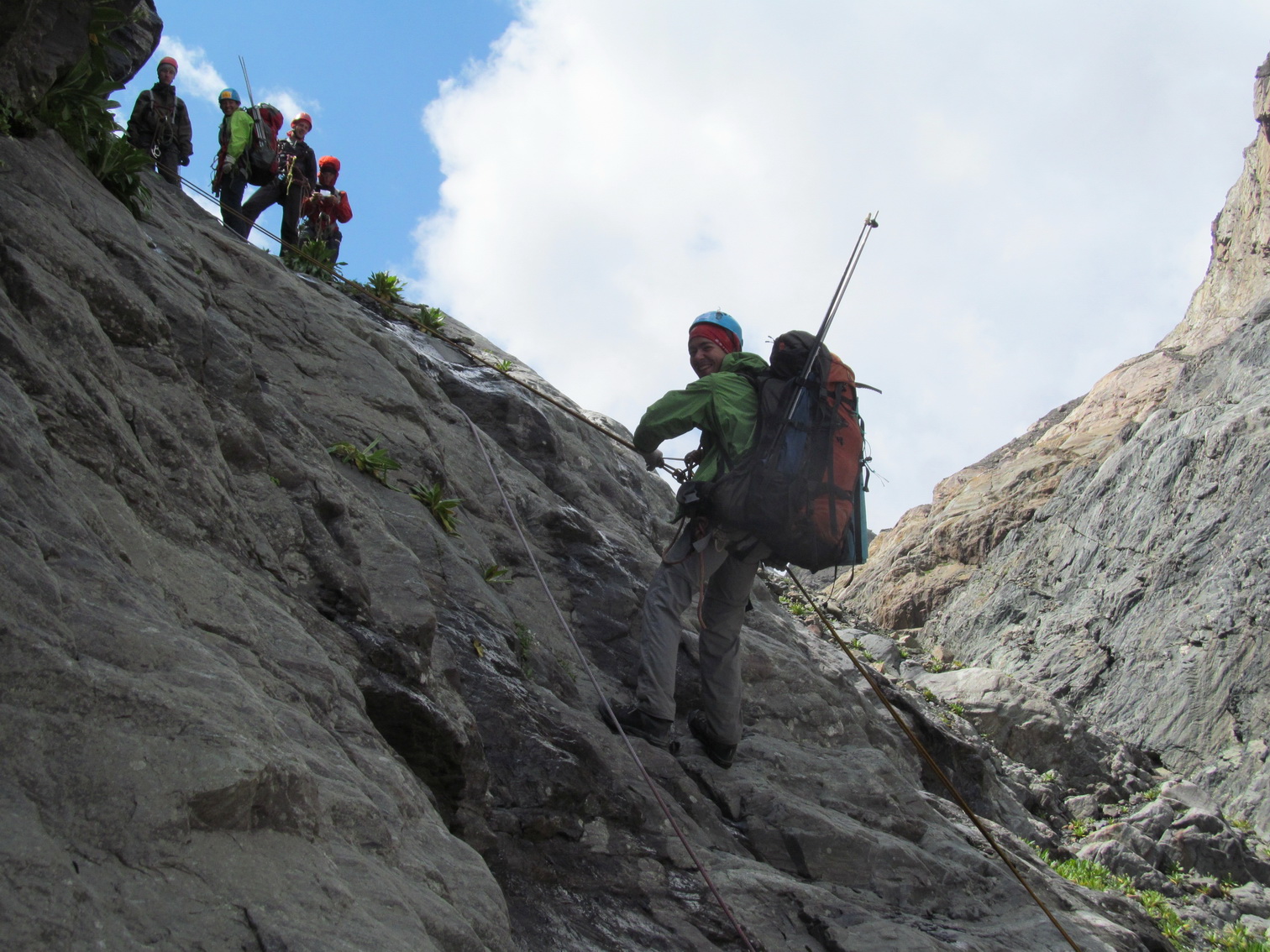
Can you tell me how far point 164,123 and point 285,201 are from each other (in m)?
1.75

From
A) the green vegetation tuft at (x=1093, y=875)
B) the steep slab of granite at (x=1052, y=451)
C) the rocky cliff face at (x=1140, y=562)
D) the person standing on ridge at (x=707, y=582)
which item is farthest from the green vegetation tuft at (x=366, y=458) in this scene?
the steep slab of granite at (x=1052, y=451)

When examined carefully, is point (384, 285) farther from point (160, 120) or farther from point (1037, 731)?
point (1037, 731)

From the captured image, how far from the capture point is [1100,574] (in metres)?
23.4

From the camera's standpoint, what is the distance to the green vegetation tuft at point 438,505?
24.5 ft

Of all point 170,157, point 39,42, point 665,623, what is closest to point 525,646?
point 665,623

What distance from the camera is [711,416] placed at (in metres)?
7.45

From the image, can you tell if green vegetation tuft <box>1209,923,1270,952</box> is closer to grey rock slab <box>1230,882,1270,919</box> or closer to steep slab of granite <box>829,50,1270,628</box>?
grey rock slab <box>1230,882,1270,919</box>

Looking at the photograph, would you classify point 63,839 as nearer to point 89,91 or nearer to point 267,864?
point 267,864

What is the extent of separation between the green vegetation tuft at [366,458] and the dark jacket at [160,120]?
7.05 metres

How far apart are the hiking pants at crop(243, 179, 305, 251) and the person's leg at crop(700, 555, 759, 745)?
8.57 meters

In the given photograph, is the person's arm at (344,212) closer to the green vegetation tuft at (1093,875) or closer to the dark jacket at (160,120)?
the dark jacket at (160,120)

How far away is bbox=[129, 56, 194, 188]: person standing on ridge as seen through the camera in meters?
12.2

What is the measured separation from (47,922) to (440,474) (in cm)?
582

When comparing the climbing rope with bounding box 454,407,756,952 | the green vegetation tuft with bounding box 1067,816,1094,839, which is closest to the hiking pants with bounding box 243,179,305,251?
the climbing rope with bounding box 454,407,756,952
